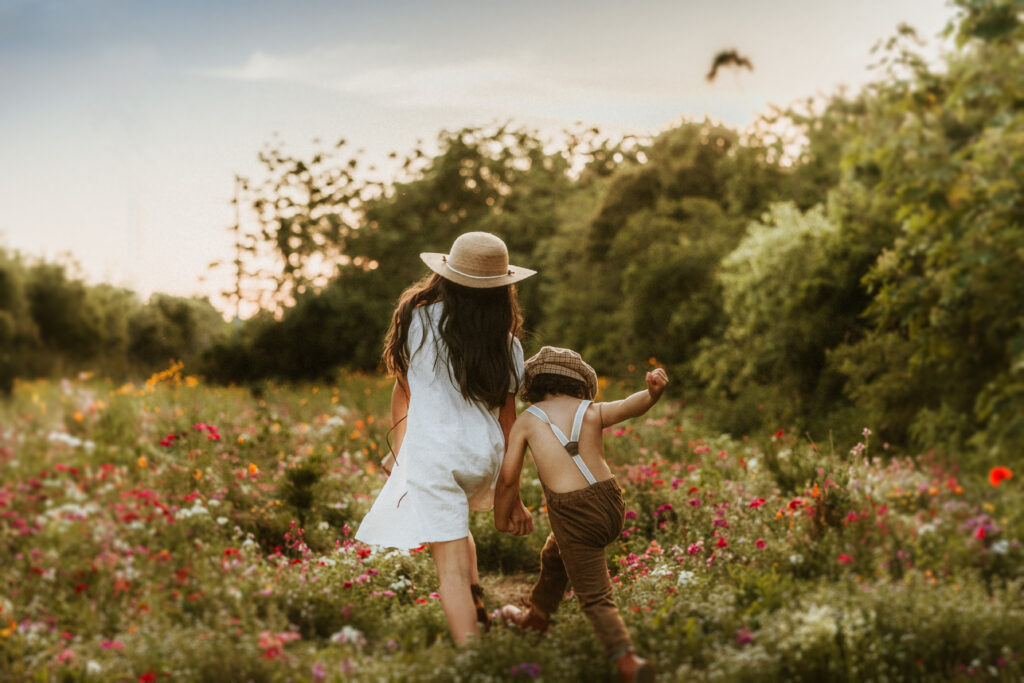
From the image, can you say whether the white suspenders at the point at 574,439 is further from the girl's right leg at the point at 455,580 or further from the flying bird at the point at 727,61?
the flying bird at the point at 727,61

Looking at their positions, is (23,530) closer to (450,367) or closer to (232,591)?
(232,591)

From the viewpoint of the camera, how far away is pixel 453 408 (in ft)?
10.3

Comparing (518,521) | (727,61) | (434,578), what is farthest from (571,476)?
(727,61)

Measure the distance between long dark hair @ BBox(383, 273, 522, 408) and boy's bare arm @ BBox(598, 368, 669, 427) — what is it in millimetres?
416

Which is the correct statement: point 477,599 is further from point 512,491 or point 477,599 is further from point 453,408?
point 453,408

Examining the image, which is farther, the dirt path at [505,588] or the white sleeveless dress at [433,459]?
the dirt path at [505,588]

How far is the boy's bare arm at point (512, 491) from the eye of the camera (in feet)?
10.3

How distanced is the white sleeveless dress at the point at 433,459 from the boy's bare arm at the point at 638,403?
41 cm

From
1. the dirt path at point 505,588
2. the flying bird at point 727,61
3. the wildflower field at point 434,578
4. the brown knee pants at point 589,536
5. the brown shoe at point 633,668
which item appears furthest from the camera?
the flying bird at point 727,61

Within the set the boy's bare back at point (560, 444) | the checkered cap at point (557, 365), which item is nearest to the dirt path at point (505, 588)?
the boy's bare back at point (560, 444)

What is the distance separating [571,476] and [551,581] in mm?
519

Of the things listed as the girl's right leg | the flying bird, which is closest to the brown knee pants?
the girl's right leg

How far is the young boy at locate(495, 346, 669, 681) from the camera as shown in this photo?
300 centimetres

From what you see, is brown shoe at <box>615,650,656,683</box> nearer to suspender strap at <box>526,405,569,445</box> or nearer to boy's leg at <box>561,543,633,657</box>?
boy's leg at <box>561,543,633,657</box>
